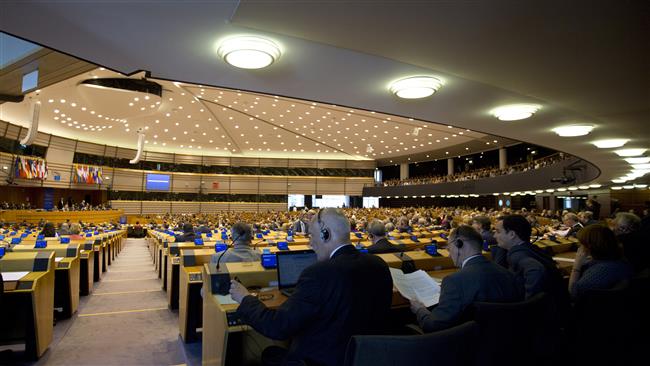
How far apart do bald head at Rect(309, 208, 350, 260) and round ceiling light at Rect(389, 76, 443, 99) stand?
9.21 ft

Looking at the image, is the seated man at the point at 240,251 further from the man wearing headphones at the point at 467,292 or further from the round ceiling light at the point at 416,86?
the round ceiling light at the point at 416,86

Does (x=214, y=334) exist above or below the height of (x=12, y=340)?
above

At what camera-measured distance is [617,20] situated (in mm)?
2666

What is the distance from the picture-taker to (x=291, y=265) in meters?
2.60

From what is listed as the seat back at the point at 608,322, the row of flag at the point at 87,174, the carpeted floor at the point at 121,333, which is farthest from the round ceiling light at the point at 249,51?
the row of flag at the point at 87,174

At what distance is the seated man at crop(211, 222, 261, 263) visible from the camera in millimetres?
3412

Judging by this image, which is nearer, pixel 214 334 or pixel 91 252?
pixel 214 334

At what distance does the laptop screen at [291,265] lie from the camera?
2.51 metres

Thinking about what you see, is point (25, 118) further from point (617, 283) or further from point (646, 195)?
point (646, 195)

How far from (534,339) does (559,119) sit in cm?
497

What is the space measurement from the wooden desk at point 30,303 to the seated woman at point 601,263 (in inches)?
197

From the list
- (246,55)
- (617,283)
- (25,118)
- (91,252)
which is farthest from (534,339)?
(25,118)

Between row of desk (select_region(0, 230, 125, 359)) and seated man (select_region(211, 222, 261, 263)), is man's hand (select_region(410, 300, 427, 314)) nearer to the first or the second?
seated man (select_region(211, 222, 261, 263))

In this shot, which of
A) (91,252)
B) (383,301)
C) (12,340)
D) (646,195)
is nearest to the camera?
(383,301)
